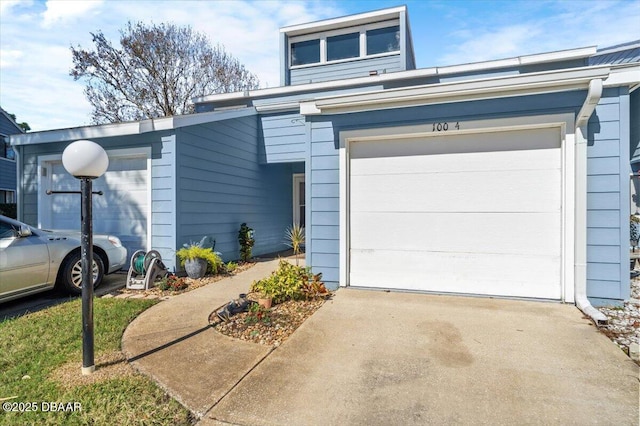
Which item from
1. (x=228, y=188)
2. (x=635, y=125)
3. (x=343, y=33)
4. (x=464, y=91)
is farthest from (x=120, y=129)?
(x=635, y=125)

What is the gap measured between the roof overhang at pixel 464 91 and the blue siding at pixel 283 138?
363 centimetres

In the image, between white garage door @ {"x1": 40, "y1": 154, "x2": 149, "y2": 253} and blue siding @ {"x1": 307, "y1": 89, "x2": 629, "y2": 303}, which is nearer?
blue siding @ {"x1": 307, "y1": 89, "x2": 629, "y2": 303}

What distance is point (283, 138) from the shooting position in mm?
8906

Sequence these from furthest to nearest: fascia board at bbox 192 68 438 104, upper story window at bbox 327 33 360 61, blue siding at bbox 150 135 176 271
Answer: upper story window at bbox 327 33 360 61 < fascia board at bbox 192 68 438 104 < blue siding at bbox 150 135 176 271

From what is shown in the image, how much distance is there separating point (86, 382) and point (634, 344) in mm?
4517

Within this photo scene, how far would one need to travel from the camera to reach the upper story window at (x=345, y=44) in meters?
10.4

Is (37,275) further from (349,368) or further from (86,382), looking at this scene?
(349,368)

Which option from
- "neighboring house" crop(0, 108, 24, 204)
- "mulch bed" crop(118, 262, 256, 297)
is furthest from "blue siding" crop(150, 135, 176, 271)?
"neighboring house" crop(0, 108, 24, 204)

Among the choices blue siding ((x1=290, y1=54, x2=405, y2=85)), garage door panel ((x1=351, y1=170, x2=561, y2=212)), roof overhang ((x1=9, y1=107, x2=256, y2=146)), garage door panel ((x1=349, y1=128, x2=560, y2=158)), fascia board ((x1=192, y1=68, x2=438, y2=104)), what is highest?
blue siding ((x1=290, y1=54, x2=405, y2=85))

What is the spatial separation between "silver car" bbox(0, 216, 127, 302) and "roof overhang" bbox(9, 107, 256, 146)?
2055 millimetres

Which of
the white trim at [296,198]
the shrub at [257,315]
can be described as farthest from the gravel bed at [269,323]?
the white trim at [296,198]

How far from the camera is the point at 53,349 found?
316 cm

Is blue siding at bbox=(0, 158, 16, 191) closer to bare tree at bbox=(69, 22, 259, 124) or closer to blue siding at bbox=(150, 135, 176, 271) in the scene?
bare tree at bbox=(69, 22, 259, 124)

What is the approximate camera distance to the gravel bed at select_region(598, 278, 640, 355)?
3295mm
